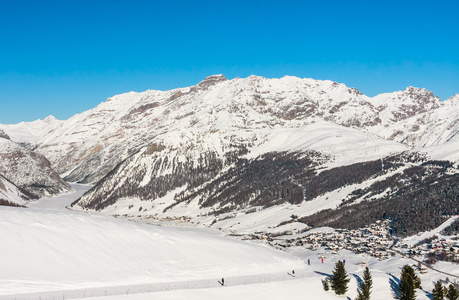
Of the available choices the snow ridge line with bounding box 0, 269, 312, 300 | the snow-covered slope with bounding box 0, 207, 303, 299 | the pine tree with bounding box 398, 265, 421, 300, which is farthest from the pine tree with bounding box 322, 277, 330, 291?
the snow-covered slope with bounding box 0, 207, 303, 299

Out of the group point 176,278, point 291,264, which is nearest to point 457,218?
point 291,264

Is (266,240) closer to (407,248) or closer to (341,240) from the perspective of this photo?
(341,240)

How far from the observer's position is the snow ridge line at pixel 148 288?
234 ft

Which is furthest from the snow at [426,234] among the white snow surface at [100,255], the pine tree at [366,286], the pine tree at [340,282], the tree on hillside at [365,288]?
the pine tree at [340,282]

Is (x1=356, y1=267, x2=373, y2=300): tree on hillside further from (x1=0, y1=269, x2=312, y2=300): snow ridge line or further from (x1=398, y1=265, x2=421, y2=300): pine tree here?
(x1=0, y1=269, x2=312, y2=300): snow ridge line

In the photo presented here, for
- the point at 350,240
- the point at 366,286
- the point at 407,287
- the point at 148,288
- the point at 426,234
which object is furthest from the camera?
the point at 426,234

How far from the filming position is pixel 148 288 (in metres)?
82.6

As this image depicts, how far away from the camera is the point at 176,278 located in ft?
302

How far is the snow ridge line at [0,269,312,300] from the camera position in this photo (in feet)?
234

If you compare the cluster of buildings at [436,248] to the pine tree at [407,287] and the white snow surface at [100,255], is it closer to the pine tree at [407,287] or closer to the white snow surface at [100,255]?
the white snow surface at [100,255]

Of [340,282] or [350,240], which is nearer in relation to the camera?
[340,282]

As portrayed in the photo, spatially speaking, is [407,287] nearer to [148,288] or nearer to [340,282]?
[340,282]

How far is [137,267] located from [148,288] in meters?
11.0

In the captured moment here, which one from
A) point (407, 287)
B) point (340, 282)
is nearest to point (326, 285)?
point (340, 282)
